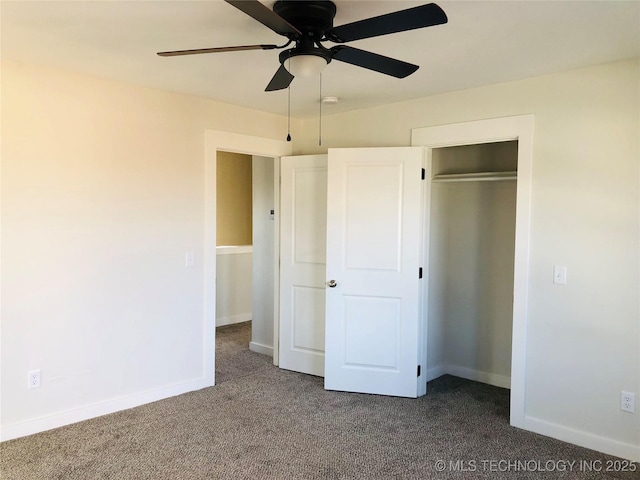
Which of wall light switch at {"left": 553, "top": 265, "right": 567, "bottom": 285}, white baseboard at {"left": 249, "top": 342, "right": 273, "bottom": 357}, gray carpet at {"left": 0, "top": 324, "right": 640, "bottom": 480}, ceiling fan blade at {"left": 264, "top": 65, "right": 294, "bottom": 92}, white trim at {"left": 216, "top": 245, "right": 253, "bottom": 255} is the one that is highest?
ceiling fan blade at {"left": 264, "top": 65, "right": 294, "bottom": 92}

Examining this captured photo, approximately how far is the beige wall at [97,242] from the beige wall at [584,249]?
2.50m

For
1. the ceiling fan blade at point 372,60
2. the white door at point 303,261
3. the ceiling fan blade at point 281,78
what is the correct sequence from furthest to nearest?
1. the white door at point 303,261
2. the ceiling fan blade at point 281,78
3. the ceiling fan blade at point 372,60

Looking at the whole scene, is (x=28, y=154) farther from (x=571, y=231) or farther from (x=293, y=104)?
(x=571, y=231)

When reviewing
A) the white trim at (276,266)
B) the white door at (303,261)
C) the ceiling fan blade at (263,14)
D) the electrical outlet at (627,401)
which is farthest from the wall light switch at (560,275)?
the white trim at (276,266)

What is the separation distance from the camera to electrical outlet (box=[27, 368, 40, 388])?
9.95ft

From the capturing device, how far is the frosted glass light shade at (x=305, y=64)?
204cm

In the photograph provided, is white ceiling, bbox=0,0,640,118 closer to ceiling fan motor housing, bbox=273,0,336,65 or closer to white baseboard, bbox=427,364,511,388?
ceiling fan motor housing, bbox=273,0,336,65

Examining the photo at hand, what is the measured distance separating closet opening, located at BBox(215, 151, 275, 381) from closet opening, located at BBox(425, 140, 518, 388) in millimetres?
1687

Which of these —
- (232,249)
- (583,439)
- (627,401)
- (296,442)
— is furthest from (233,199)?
(627,401)

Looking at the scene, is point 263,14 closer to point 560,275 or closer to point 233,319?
point 560,275

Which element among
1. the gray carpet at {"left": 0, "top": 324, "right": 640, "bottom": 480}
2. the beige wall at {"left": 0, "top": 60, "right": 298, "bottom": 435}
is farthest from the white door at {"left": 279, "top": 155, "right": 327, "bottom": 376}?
the beige wall at {"left": 0, "top": 60, "right": 298, "bottom": 435}

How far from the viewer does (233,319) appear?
21.0ft

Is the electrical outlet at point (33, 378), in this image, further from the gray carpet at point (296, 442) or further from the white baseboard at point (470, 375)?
the white baseboard at point (470, 375)

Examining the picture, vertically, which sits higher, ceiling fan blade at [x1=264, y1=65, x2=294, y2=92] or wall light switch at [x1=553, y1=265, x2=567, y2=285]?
ceiling fan blade at [x1=264, y1=65, x2=294, y2=92]
